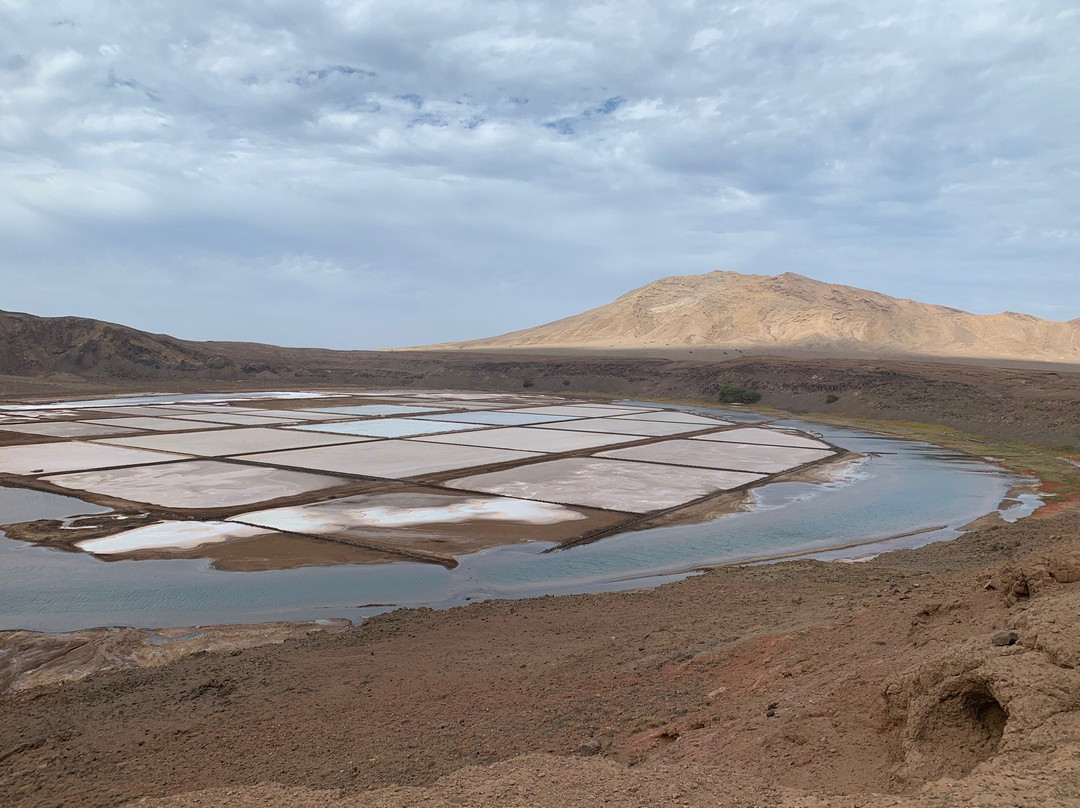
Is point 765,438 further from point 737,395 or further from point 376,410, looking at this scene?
point 376,410

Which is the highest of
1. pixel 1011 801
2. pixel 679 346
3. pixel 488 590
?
pixel 679 346

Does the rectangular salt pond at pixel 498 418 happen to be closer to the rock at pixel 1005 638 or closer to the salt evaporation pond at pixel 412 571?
the salt evaporation pond at pixel 412 571

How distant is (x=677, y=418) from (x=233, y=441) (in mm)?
27674

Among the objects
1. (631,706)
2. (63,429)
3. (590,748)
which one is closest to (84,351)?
(63,429)

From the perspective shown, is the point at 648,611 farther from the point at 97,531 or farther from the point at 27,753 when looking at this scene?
the point at 97,531

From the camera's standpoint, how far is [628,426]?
141ft

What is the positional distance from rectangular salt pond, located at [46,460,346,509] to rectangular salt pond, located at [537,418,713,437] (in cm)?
1910

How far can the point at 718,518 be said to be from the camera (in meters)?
19.7

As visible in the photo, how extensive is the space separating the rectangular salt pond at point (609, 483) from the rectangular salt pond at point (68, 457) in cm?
1318

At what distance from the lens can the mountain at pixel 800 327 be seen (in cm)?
13200

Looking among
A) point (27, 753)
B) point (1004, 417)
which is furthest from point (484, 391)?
point (27, 753)

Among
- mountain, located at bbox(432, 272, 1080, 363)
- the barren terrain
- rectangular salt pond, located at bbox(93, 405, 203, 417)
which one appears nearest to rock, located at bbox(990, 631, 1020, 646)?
the barren terrain

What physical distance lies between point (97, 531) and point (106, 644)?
792cm

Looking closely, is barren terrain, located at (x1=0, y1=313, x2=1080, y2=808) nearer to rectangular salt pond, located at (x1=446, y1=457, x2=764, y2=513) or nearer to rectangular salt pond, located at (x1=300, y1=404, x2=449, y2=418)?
rectangular salt pond, located at (x1=446, y1=457, x2=764, y2=513)
